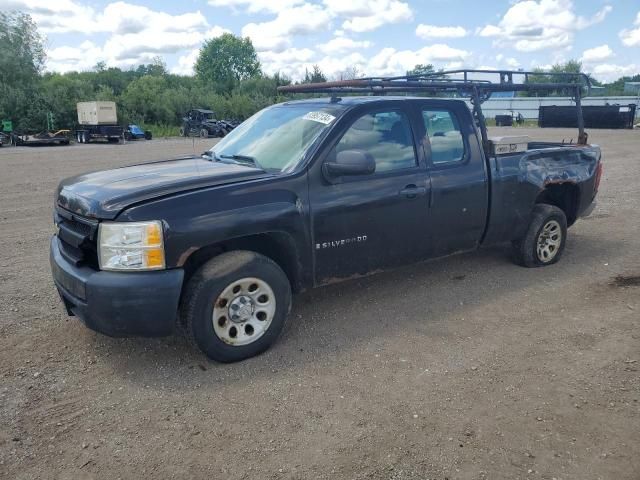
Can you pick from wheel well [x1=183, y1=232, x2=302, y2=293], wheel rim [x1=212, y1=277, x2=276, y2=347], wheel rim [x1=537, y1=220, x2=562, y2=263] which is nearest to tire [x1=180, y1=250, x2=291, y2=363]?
wheel rim [x1=212, y1=277, x2=276, y2=347]

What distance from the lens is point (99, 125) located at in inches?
1282

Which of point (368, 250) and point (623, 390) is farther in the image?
point (368, 250)

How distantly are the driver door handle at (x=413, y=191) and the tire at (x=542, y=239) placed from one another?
172cm

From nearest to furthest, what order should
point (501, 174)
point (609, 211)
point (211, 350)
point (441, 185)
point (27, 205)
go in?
point (211, 350) → point (441, 185) → point (501, 174) → point (609, 211) → point (27, 205)

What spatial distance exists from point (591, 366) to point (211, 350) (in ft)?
8.63

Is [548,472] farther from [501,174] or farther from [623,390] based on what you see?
[501,174]

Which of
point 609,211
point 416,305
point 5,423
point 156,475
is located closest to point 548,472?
point 156,475

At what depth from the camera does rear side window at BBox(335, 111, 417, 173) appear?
14.6 ft

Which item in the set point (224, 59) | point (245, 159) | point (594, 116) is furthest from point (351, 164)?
point (224, 59)

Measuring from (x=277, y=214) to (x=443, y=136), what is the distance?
1.94 m

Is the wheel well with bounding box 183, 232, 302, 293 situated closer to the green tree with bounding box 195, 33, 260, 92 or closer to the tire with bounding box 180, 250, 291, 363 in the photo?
the tire with bounding box 180, 250, 291, 363

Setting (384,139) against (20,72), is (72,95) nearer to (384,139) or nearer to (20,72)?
(20,72)

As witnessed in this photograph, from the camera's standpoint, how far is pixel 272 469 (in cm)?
281

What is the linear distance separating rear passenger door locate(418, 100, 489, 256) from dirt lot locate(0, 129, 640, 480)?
1.92 ft
